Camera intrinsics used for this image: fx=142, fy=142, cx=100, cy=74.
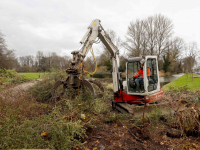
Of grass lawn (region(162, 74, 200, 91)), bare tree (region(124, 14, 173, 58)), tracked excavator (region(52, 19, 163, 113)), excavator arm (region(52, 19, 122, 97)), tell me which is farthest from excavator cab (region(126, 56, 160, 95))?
bare tree (region(124, 14, 173, 58))

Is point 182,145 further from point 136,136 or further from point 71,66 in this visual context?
point 71,66

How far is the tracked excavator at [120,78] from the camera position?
16.5 feet

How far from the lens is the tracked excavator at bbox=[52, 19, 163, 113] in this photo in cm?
503

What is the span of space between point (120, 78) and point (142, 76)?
1.12 meters

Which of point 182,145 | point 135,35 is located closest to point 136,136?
point 182,145

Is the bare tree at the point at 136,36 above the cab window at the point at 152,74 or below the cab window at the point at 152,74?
above

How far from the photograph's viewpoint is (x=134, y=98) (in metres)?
6.16

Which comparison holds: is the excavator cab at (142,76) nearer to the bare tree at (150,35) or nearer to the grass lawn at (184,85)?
the grass lawn at (184,85)

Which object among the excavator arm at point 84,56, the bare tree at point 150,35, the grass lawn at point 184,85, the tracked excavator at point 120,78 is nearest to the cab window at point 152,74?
the tracked excavator at point 120,78

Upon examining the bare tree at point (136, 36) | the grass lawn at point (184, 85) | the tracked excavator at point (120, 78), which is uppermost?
the bare tree at point (136, 36)

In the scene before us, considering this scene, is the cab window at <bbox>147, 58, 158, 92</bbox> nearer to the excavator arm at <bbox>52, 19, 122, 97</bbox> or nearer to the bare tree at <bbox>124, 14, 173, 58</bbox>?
the excavator arm at <bbox>52, 19, 122, 97</bbox>

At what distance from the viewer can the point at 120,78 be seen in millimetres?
6625

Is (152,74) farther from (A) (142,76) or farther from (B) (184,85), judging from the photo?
(B) (184,85)

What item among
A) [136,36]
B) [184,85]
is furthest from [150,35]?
[184,85]
